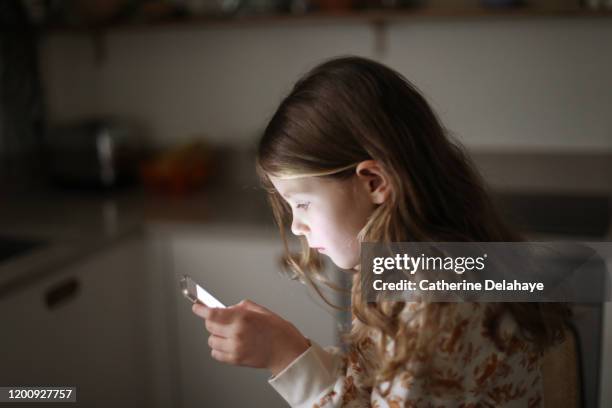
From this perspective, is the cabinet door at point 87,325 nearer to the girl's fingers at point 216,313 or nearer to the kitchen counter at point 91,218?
the kitchen counter at point 91,218

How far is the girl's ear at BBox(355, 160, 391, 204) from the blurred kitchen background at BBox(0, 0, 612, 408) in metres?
0.57

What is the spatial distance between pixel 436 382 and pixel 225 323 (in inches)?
6.7

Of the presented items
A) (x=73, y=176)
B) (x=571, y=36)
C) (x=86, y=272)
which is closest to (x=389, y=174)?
(x=86, y=272)

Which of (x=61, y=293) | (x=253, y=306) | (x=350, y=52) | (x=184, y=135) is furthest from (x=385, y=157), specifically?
(x=184, y=135)

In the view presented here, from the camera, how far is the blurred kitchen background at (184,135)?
1.30 metres

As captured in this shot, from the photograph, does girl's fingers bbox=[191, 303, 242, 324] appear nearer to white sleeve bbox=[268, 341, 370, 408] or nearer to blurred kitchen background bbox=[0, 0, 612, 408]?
white sleeve bbox=[268, 341, 370, 408]

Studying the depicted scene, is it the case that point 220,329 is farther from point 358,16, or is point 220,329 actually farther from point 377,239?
point 358,16

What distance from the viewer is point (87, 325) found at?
4.31 ft

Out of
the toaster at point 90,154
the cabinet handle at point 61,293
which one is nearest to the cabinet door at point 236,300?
the cabinet handle at point 61,293

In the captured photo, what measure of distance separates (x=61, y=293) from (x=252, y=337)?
81 cm

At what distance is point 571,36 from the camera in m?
1.56

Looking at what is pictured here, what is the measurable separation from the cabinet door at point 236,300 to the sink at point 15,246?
28cm

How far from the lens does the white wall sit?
5.18ft

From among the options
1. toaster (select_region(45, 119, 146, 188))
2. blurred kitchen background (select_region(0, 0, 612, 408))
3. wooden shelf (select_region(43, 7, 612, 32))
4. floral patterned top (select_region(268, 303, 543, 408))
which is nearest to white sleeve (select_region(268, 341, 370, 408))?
floral patterned top (select_region(268, 303, 543, 408))
